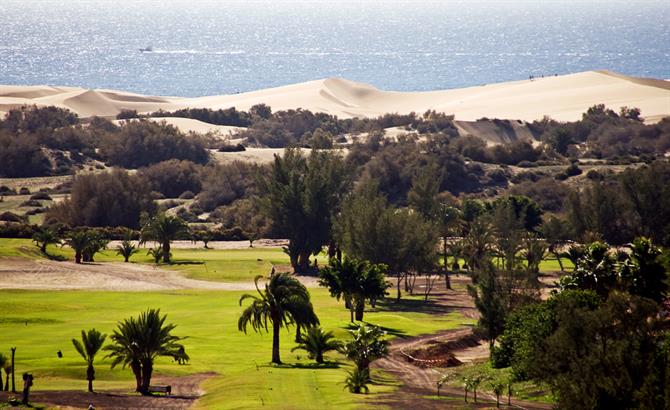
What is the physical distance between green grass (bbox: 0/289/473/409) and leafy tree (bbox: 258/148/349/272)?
9590 millimetres

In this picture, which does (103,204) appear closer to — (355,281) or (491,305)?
(355,281)

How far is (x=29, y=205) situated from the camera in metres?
109

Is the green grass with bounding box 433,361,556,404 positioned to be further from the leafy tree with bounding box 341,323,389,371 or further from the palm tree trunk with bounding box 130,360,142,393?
the palm tree trunk with bounding box 130,360,142,393

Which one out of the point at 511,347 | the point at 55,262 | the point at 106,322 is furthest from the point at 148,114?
the point at 511,347

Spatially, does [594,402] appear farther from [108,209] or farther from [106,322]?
[108,209]

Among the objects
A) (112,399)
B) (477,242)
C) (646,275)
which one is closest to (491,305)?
(646,275)

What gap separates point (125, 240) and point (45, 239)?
229 inches

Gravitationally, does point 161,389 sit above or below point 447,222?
below

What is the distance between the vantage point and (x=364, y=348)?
49875mm

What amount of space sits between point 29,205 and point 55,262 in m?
30.2

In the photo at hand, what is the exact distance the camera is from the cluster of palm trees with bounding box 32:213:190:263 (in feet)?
270

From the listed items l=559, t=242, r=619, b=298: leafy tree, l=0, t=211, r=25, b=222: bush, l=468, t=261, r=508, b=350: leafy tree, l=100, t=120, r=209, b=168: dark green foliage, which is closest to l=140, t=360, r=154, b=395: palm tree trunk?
l=468, t=261, r=508, b=350: leafy tree

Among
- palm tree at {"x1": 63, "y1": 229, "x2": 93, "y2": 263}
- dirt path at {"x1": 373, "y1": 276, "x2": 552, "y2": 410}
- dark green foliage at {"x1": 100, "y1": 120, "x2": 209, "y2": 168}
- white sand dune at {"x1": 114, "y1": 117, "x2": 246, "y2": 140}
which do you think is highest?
white sand dune at {"x1": 114, "y1": 117, "x2": 246, "y2": 140}

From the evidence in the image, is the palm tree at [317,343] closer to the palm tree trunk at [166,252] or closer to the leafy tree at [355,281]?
the leafy tree at [355,281]
